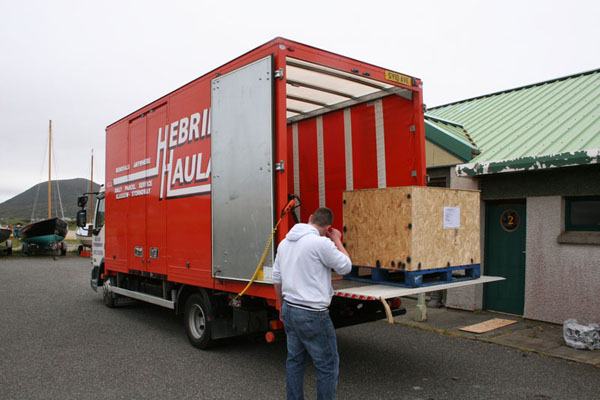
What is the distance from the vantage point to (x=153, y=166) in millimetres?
7012

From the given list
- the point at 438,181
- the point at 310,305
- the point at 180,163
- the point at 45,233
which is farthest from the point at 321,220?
the point at 45,233

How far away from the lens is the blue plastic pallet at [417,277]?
15.2 ft

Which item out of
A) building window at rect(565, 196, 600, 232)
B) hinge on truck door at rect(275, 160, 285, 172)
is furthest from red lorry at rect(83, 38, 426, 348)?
building window at rect(565, 196, 600, 232)

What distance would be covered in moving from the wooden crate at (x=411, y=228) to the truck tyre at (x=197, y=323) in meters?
2.20

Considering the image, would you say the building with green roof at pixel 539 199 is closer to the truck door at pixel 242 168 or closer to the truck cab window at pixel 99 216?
the truck door at pixel 242 168

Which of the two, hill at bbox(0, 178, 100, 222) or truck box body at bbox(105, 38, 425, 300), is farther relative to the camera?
hill at bbox(0, 178, 100, 222)

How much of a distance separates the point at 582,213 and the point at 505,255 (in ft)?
5.05

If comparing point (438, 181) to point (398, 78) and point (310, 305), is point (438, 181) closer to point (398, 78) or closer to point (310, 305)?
point (398, 78)

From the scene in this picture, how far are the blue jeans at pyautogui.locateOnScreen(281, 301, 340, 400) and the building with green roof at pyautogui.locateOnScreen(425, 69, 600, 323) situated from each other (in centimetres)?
526

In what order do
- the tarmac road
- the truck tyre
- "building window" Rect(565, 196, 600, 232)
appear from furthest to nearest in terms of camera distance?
"building window" Rect(565, 196, 600, 232) → the truck tyre → the tarmac road

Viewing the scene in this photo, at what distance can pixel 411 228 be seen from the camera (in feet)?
15.2

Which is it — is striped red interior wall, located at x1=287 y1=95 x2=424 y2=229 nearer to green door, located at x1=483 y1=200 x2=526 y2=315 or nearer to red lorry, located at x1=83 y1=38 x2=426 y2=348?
red lorry, located at x1=83 y1=38 x2=426 y2=348

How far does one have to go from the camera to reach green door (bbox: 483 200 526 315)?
8.42m

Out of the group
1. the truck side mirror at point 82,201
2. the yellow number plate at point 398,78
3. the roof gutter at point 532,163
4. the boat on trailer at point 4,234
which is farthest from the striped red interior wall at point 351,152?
the boat on trailer at point 4,234
